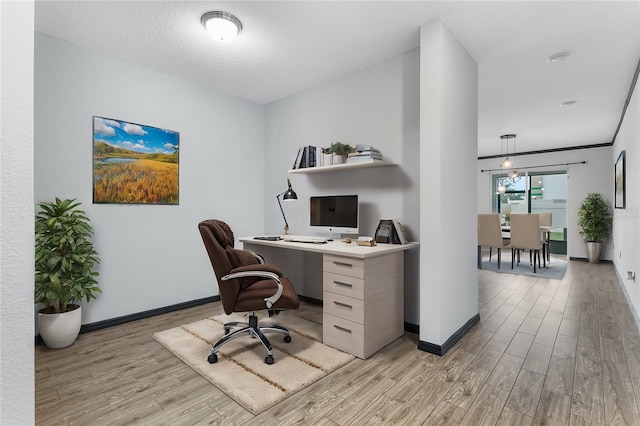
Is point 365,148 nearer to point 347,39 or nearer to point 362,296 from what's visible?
point 347,39

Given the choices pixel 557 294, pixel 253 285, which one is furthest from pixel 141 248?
pixel 557 294

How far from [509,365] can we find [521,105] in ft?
11.7

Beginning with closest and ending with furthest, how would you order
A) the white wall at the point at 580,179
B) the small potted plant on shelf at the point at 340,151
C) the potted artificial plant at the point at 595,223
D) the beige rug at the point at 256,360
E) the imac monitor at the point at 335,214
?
the beige rug at the point at 256,360 < the imac monitor at the point at 335,214 < the small potted plant on shelf at the point at 340,151 < the potted artificial plant at the point at 595,223 < the white wall at the point at 580,179

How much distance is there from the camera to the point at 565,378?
207 cm

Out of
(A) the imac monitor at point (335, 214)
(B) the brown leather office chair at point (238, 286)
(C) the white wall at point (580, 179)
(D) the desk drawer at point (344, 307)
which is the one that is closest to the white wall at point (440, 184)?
(D) the desk drawer at point (344, 307)

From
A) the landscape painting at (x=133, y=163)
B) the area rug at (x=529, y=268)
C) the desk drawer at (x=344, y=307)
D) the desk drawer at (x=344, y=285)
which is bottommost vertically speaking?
the area rug at (x=529, y=268)

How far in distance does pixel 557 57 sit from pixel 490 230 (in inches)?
143

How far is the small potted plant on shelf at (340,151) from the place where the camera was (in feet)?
10.6

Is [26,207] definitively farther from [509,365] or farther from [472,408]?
[509,365]

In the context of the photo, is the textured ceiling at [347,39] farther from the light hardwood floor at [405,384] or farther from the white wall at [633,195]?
the light hardwood floor at [405,384]

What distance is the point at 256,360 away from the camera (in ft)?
7.55

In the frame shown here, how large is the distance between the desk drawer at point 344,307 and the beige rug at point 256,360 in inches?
10.9

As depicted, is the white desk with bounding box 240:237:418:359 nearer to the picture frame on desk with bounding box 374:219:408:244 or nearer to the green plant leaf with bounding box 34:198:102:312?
the picture frame on desk with bounding box 374:219:408:244

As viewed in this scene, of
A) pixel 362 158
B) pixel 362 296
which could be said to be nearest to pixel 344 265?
pixel 362 296
